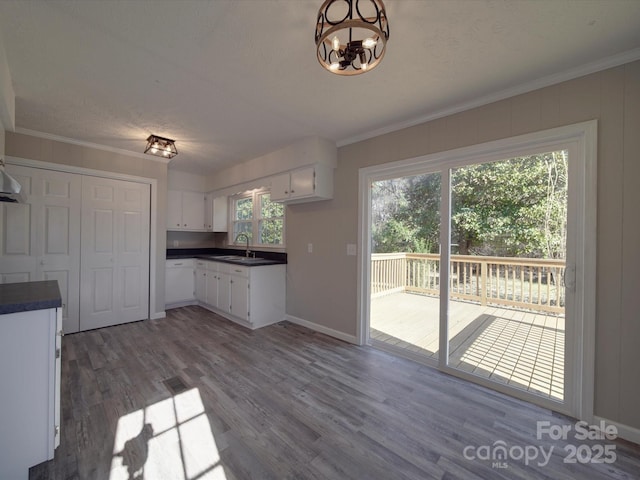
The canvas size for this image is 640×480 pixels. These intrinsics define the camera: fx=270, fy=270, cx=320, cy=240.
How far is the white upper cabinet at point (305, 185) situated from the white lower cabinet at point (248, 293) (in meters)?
1.06

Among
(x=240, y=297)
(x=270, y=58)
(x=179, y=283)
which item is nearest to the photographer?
(x=270, y=58)

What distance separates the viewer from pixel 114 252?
3697 millimetres

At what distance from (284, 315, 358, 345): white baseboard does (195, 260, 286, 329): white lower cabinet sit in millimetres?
223

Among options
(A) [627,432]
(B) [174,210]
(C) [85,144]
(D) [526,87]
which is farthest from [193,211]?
(A) [627,432]

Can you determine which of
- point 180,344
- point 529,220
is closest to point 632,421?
point 529,220

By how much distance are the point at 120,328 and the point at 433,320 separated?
413 centimetres

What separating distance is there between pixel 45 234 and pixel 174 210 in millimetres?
1811

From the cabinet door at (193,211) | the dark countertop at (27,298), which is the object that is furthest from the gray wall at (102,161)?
the dark countertop at (27,298)

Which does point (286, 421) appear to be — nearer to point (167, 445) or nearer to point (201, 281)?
point (167, 445)

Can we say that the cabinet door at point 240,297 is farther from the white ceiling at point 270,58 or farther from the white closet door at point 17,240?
the white closet door at point 17,240

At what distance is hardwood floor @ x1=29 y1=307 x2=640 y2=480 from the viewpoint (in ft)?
4.83

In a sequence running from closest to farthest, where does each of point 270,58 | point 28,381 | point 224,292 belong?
1. point 28,381
2. point 270,58
3. point 224,292

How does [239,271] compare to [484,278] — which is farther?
[239,271]

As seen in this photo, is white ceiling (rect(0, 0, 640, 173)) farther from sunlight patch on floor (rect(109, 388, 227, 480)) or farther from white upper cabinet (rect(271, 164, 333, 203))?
sunlight patch on floor (rect(109, 388, 227, 480))
